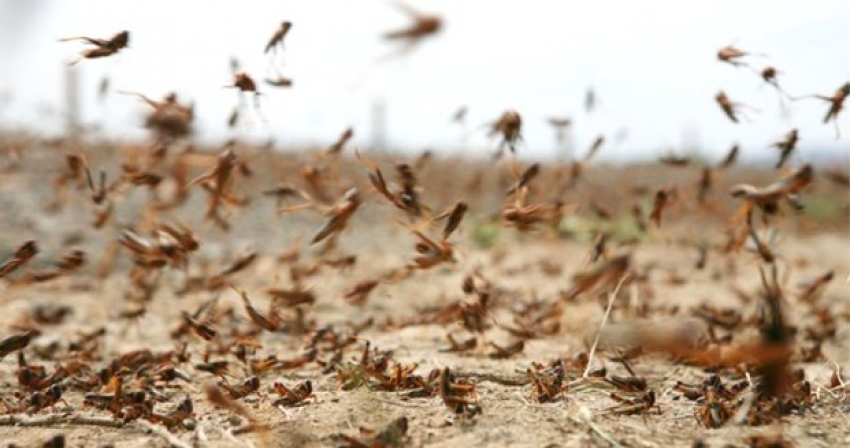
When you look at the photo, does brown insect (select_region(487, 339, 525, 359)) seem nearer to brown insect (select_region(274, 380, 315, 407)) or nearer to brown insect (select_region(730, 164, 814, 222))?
brown insect (select_region(274, 380, 315, 407))

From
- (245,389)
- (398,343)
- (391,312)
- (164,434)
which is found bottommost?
(391,312)

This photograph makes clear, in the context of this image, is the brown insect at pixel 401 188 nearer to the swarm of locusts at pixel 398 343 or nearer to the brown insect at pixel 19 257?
the swarm of locusts at pixel 398 343

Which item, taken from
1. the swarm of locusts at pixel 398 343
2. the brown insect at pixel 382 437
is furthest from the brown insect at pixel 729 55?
the brown insect at pixel 382 437

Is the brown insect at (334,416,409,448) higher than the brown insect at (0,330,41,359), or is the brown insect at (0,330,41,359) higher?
the brown insect at (334,416,409,448)

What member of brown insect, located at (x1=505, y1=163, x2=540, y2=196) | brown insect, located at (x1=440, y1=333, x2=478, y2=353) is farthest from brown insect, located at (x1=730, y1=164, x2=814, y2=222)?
brown insect, located at (x1=440, y1=333, x2=478, y2=353)

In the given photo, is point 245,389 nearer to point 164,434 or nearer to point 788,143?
point 164,434

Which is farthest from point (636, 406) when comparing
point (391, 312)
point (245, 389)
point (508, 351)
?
point (391, 312)
